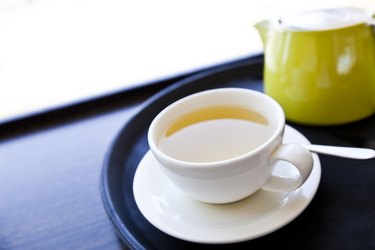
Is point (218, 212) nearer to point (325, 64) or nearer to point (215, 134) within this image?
point (215, 134)

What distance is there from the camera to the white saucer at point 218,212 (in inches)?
12.1

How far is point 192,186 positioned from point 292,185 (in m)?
0.09

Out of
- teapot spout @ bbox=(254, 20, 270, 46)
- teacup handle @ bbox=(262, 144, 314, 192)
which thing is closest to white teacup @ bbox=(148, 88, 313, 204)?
teacup handle @ bbox=(262, 144, 314, 192)

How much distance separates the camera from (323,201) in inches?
13.9

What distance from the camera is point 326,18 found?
44cm

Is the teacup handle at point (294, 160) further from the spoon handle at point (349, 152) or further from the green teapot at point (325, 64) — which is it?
the green teapot at point (325, 64)

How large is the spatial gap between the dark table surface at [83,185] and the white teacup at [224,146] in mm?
61

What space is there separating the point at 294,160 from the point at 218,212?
9cm

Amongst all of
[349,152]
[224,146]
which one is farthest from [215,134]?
[349,152]

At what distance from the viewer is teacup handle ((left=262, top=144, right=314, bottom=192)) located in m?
0.31

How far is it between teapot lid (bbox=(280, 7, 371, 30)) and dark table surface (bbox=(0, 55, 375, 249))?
125 millimetres

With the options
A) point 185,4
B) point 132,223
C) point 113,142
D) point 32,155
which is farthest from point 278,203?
point 185,4

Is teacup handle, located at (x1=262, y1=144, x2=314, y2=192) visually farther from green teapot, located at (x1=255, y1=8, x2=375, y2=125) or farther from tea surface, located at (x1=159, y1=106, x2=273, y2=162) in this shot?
green teapot, located at (x1=255, y1=8, x2=375, y2=125)

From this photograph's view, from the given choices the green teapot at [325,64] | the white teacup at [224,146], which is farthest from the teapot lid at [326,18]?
the white teacup at [224,146]
